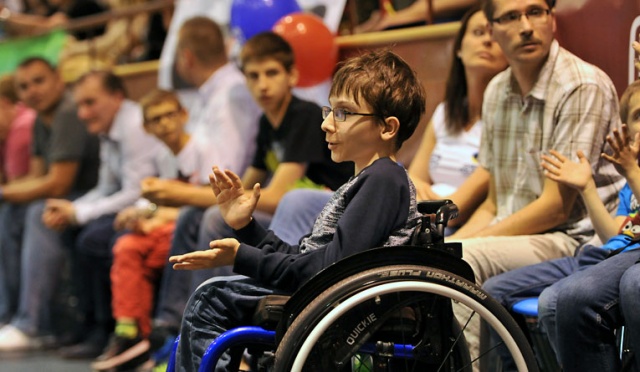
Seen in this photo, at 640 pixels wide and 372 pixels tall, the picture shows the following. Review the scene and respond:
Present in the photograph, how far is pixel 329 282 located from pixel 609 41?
5.01 ft

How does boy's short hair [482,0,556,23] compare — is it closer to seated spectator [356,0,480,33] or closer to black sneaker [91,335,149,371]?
seated spectator [356,0,480,33]

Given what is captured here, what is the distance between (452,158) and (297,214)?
68 cm

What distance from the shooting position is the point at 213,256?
247 cm

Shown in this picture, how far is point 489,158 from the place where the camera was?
3.46 metres

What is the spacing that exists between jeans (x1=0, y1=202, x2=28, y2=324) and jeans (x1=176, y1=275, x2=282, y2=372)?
3.54 meters

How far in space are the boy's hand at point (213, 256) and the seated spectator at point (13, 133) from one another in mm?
3887

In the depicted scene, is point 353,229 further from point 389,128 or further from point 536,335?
point 536,335

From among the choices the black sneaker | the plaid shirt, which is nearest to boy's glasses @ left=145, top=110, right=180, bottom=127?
the black sneaker

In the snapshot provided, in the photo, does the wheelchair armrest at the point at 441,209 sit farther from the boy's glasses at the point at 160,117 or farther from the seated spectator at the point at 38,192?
the seated spectator at the point at 38,192

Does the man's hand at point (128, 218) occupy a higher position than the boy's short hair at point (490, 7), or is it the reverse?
the boy's short hair at point (490, 7)

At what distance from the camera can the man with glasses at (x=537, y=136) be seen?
121 inches

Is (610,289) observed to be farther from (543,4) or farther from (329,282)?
(543,4)

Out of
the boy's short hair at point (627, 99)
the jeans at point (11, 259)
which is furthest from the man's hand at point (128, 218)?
the boy's short hair at point (627, 99)

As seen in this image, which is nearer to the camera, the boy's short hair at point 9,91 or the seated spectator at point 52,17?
the boy's short hair at point 9,91
